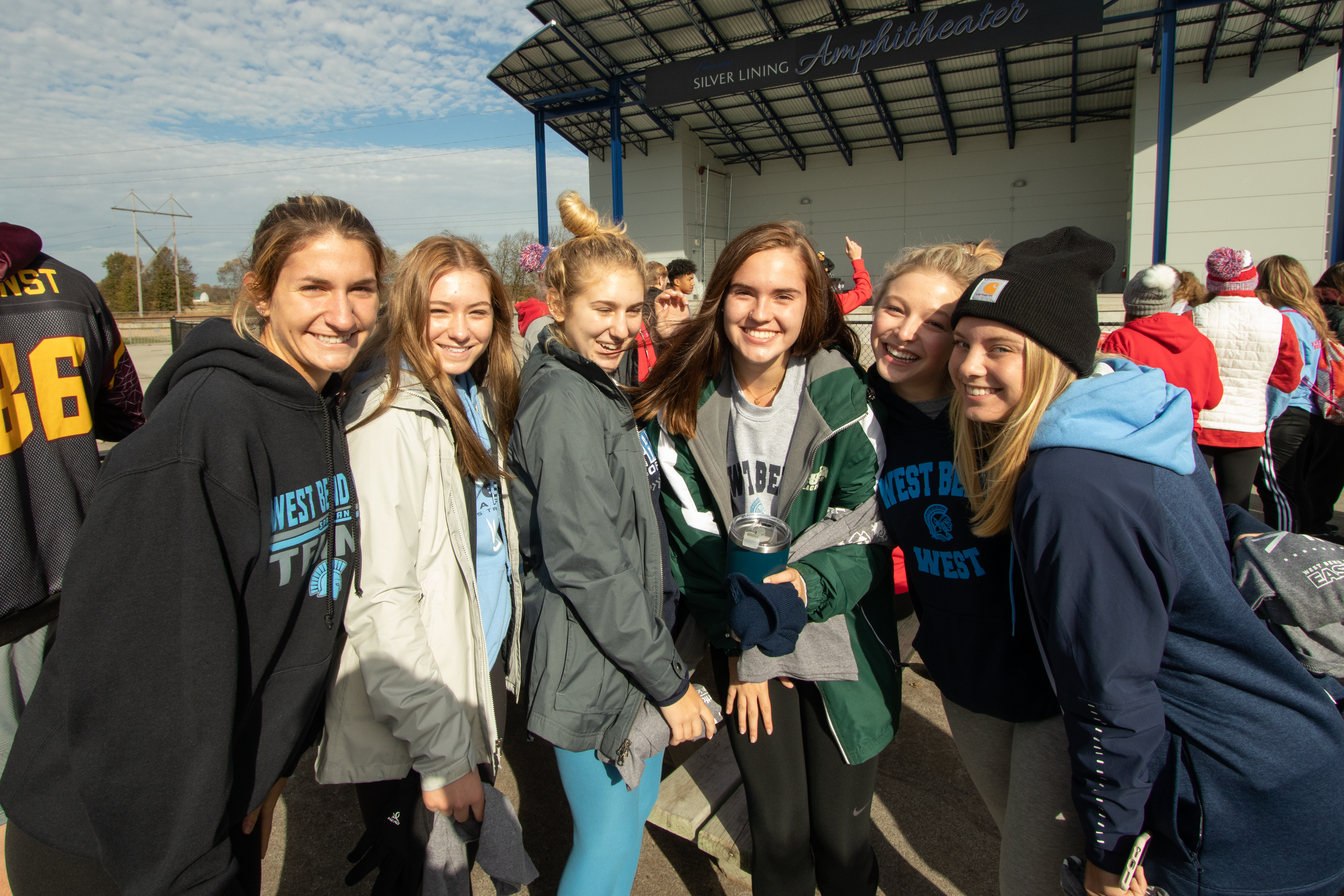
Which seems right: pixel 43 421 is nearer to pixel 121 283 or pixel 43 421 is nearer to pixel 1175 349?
pixel 1175 349

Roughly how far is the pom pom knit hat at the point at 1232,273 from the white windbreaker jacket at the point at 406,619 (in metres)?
5.01

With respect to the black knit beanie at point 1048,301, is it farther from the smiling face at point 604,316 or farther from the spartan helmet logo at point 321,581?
the spartan helmet logo at point 321,581

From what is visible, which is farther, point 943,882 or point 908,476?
point 943,882

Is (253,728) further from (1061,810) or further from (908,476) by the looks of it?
(1061,810)

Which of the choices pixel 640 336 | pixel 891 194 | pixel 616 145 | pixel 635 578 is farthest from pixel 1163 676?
pixel 891 194

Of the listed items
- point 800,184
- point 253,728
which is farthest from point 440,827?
point 800,184

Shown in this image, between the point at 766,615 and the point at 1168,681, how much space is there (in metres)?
0.85

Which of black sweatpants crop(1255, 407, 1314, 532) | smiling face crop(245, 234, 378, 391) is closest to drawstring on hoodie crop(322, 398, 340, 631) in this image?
smiling face crop(245, 234, 378, 391)

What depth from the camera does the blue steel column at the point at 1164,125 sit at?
1340 centimetres

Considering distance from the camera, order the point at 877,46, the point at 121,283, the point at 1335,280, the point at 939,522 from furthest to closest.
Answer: the point at 121,283 → the point at 877,46 → the point at 1335,280 → the point at 939,522

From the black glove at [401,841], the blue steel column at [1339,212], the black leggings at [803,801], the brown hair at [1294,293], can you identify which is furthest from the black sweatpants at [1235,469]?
the blue steel column at [1339,212]

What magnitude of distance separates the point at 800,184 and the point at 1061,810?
26197 mm

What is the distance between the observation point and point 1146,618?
127 cm

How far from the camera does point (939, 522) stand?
179cm
